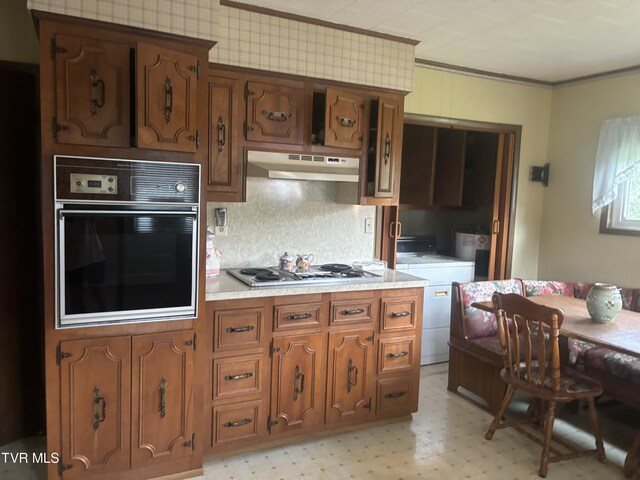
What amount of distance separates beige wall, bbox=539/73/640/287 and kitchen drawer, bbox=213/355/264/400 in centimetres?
296

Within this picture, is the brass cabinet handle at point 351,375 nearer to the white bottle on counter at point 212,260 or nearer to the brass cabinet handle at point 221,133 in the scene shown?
the white bottle on counter at point 212,260

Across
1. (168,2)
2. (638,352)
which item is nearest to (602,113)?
(638,352)

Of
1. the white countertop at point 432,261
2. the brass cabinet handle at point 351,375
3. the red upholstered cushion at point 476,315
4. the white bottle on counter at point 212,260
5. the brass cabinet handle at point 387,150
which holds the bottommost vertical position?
the brass cabinet handle at point 351,375

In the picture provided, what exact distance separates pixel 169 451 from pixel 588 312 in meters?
2.49

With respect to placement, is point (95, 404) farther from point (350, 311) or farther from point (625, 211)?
point (625, 211)

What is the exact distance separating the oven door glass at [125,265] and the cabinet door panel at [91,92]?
34cm

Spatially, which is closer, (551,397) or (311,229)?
(551,397)

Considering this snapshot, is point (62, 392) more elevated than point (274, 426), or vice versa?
point (62, 392)

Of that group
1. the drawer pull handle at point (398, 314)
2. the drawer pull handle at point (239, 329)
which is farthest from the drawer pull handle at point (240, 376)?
the drawer pull handle at point (398, 314)

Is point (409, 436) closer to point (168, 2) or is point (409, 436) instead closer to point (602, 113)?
point (168, 2)

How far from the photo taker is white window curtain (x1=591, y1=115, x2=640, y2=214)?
364 cm

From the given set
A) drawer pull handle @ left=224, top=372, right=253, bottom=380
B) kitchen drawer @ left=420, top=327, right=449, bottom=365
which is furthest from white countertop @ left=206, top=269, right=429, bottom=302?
kitchen drawer @ left=420, top=327, right=449, bottom=365

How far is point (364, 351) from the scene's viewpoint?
114 inches

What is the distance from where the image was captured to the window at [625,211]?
12.2 feet
